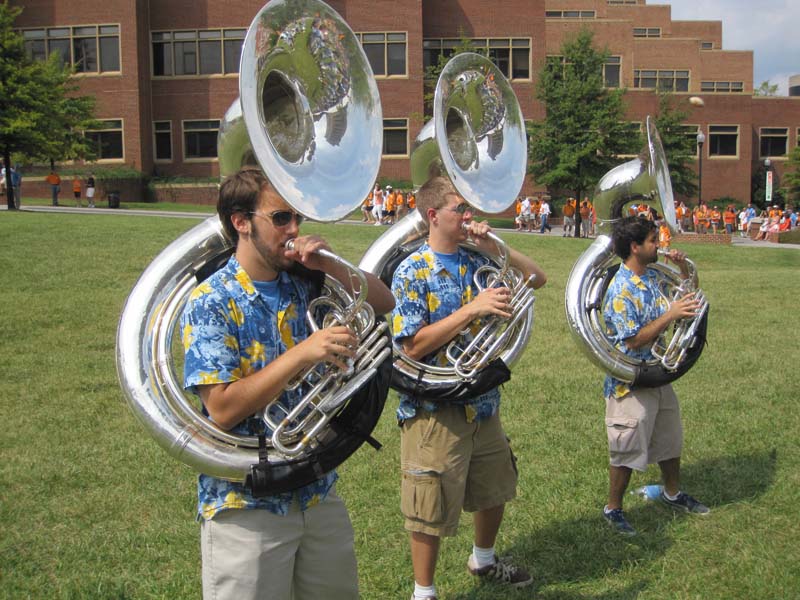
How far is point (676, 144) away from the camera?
38594 mm

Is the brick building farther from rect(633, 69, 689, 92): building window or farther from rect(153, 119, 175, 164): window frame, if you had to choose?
rect(633, 69, 689, 92): building window

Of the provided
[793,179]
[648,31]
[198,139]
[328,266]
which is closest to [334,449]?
[328,266]

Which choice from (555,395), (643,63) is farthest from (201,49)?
(555,395)

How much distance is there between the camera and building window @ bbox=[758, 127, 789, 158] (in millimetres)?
47875

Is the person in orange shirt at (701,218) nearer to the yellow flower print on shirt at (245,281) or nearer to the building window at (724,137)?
the building window at (724,137)

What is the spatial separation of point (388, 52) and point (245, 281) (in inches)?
1474

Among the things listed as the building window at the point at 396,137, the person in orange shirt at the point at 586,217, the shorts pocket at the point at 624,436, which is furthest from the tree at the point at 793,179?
the shorts pocket at the point at 624,436

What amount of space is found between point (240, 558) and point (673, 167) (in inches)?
1578

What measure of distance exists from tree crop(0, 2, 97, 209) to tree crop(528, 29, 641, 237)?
18.0 m

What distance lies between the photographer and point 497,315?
3.86 metres

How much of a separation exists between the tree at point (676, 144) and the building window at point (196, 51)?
790 inches

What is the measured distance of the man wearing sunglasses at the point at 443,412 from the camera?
377 cm

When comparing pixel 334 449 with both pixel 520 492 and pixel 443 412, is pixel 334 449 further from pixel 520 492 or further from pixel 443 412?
pixel 520 492

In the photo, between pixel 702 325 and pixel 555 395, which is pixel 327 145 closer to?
pixel 702 325
